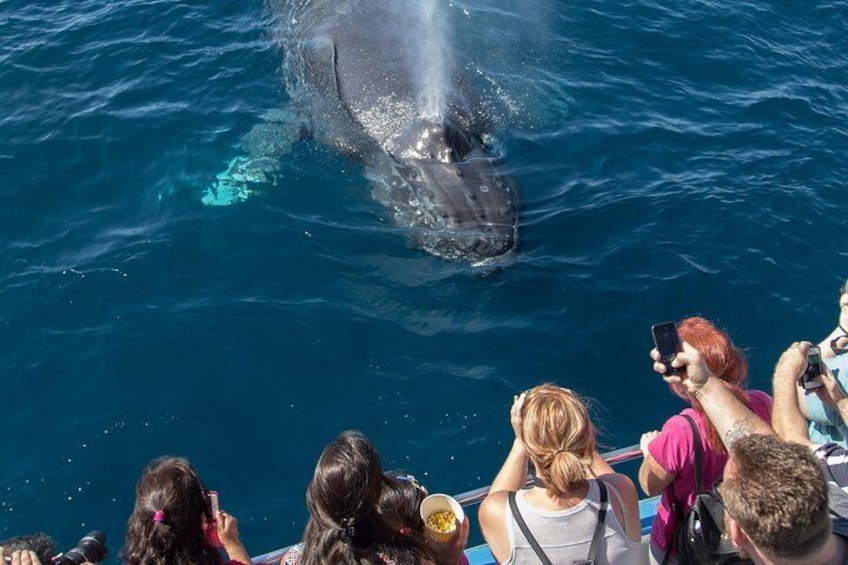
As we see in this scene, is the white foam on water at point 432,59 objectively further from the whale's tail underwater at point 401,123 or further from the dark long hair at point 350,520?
the dark long hair at point 350,520

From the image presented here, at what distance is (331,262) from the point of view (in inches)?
479

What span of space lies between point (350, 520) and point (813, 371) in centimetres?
363

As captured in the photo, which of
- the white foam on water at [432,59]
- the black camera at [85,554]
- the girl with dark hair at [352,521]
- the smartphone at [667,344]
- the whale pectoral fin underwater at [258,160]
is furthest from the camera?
the white foam on water at [432,59]

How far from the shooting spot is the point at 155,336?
11031 millimetres

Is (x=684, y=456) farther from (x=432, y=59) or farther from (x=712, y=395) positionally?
(x=432, y=59)

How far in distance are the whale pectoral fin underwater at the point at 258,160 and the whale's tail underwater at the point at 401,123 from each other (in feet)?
0.09

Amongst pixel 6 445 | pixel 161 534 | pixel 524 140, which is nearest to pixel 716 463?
pixel 161 534

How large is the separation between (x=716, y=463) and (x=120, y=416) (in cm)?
708

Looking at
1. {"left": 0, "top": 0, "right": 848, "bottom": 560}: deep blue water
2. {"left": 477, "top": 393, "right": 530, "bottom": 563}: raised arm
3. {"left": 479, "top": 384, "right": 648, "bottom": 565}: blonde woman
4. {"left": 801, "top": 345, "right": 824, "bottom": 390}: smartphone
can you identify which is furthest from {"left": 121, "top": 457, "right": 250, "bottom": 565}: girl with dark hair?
{"left": 801, "top": 345, "right": 824, "bottom": 390}: smartphone

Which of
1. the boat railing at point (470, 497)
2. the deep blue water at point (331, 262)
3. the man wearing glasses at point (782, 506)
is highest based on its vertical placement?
the man wearing glasses at point (782, 506)

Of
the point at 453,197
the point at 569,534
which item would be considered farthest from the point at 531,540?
the point at 453,197

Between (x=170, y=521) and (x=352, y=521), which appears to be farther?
(x=170, y=521)

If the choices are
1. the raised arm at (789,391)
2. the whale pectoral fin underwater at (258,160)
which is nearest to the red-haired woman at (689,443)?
the raised arm at (789,391)

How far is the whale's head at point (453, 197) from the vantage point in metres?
11.9
